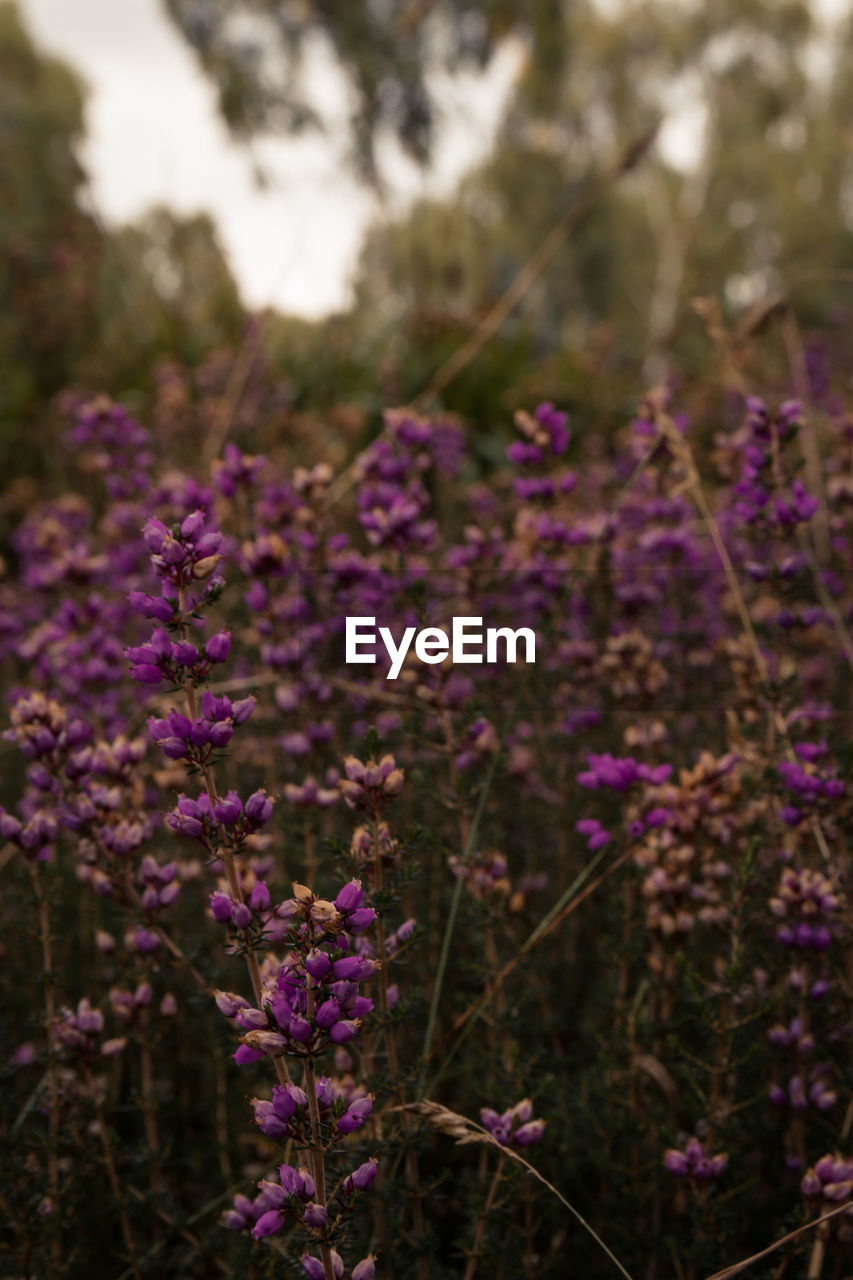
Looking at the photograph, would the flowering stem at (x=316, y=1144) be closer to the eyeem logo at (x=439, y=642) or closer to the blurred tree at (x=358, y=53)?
the eyeem logo at (x=439, y=642)

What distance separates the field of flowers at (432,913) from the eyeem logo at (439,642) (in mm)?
64

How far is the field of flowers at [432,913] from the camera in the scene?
1.57 metres

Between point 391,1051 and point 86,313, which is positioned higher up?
point 86,313

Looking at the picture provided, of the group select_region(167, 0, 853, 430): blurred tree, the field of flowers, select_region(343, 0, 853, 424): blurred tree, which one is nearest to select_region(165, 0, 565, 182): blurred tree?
select_region(167, 0, 853, 430): blurred tree

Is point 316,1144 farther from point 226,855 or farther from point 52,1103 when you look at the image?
point 52,1103

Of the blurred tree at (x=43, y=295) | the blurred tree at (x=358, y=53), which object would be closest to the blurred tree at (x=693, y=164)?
the blurred tree at (x=358, y=53)

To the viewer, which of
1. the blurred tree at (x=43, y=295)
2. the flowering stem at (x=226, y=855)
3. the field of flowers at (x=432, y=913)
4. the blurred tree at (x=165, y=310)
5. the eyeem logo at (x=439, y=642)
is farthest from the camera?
the blurred tree at (x=165, y=310)

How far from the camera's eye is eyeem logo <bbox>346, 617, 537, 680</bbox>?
2.47 meters

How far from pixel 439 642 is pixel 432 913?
0.74m

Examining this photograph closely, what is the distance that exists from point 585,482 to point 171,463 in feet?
8.37

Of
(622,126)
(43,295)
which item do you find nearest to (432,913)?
(43,295)

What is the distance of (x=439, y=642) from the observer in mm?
2557

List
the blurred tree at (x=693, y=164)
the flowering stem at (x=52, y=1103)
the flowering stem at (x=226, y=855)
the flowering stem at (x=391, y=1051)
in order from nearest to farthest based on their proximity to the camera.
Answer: the flowering stem at (x=226, y=855)
the flowering stem at (x=391, y=1051)
the flowering stem at (x=52, y=1103)
the blurred tree at (x=693, y=164)

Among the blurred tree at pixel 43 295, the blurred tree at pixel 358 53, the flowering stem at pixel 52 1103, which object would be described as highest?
the blurred tree at pixel 358 53
